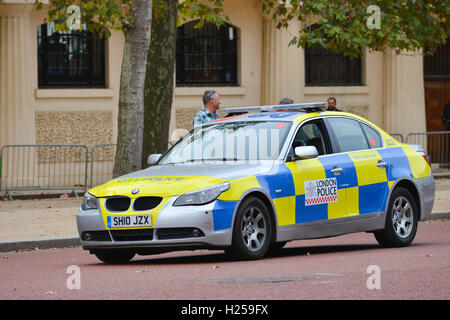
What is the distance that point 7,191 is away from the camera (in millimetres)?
21438

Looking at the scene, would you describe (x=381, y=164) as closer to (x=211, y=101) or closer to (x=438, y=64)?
(x=211, y=101)

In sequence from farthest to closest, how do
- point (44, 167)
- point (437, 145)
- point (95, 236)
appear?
point (437, 145) → point (44, 167) → point (95, 236)

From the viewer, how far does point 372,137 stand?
12992mm

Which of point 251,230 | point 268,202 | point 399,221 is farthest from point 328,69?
point 251,230

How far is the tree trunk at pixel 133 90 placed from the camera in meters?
16.4

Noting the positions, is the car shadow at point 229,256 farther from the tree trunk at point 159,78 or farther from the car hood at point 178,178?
the tree trunk at point 159,78

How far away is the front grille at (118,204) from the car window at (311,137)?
200 centimetres

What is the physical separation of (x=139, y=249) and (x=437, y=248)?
3.56 meters

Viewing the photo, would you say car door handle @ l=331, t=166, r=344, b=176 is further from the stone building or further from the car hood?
the stone building

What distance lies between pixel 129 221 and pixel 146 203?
25cm

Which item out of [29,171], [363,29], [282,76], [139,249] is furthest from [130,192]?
[282,76]

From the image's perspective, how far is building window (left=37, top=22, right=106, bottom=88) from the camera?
2392cm

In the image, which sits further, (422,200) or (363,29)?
(363,29)
